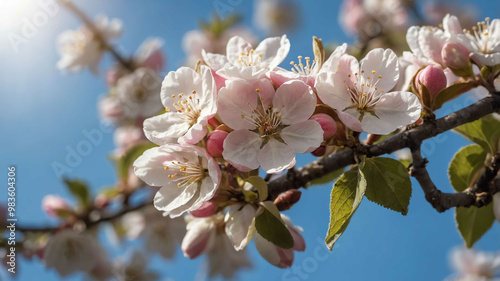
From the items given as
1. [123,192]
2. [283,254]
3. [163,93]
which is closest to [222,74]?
[163,93]

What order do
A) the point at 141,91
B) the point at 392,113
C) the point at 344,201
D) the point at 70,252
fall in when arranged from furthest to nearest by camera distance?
the point at 141,91
the point at 70,252
the point at 392,113
the point at 344,201

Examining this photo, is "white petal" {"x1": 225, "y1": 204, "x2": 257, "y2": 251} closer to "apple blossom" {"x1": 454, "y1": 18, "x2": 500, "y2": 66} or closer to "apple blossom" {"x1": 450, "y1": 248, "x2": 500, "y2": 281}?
"apple blossom" {"x1": 454, "y1": 18, "x2": 500, "y2": 66}

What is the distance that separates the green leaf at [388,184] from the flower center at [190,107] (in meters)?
0.45

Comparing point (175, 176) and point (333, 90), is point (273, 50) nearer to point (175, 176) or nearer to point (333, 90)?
point (333, 90)

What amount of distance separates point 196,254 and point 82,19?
7.46ft

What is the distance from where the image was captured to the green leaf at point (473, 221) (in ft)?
4.45

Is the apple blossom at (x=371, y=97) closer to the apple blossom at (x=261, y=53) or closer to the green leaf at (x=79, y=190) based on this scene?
the apple blossom at (x=261, y=53)

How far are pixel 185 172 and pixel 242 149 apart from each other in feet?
0.65

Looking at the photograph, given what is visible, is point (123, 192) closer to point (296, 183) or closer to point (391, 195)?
point (296, 183)

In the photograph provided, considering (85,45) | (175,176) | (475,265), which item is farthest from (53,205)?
(475,265)

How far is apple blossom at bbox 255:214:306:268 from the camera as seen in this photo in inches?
46.2

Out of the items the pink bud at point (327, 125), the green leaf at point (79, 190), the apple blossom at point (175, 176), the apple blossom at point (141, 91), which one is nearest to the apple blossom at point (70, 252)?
the green leaf at point (79, 190)

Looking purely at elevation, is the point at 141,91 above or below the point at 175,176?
above

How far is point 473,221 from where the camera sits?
137 cm
